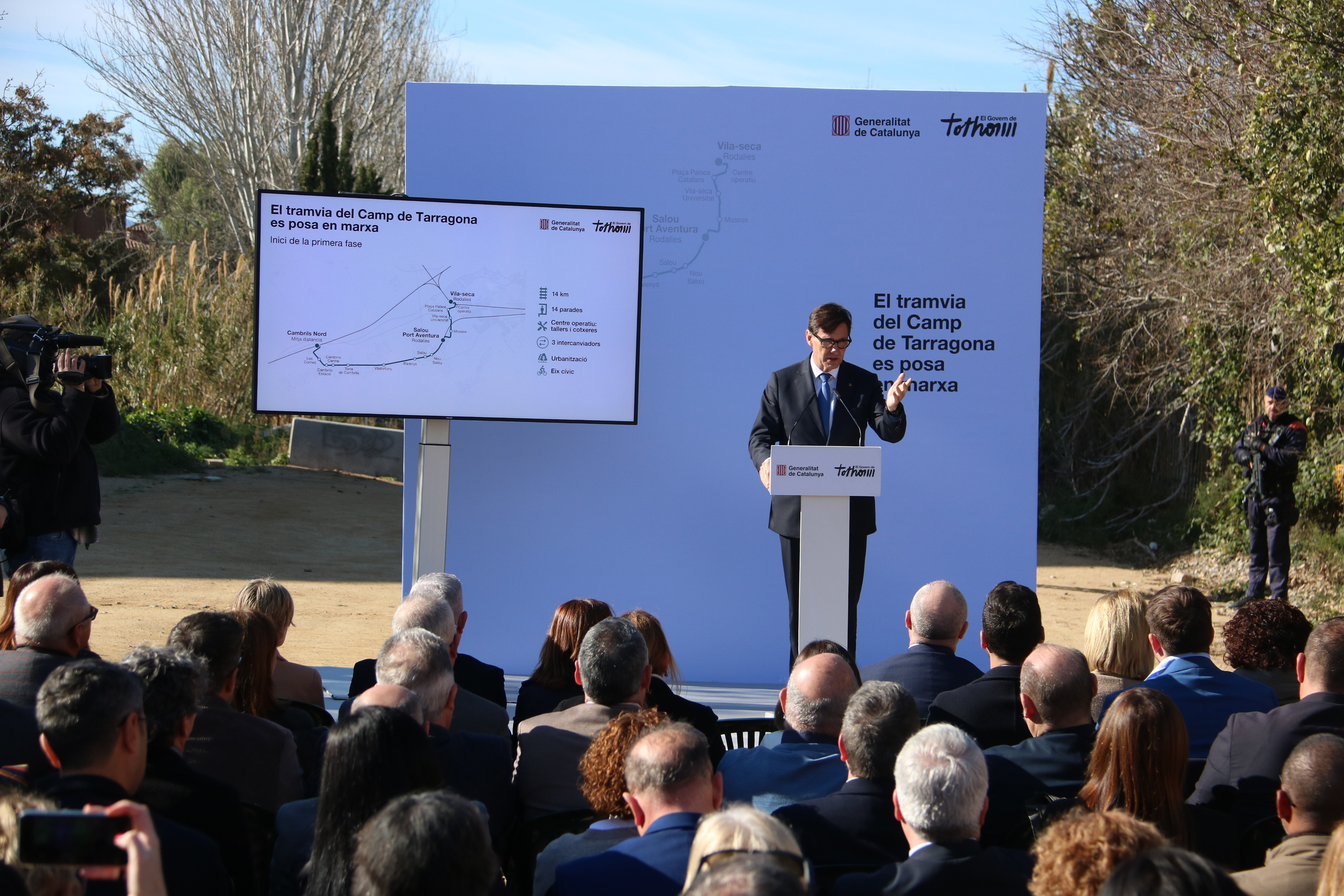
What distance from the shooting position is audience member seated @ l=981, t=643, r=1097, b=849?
2.21m

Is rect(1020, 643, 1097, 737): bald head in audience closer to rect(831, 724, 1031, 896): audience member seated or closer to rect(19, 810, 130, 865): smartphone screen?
rect(831, 724, 1031, 896): audience member seated

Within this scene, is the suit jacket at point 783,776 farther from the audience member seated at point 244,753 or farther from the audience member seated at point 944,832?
the audience member seated at point 244,753

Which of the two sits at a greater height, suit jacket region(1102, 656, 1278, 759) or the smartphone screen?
the smartphone screen

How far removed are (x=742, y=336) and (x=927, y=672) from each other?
2.82 metres

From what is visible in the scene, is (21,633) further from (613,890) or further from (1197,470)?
(1197,470)

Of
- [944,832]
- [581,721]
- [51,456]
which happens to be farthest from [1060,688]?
[51,456]

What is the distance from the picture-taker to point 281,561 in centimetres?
850

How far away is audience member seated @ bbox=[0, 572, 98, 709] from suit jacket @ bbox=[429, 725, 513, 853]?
3.21 ft

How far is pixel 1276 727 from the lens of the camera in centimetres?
231

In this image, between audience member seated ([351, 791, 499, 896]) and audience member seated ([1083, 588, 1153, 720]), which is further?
audience member seated ([1083, 588, 1153, 720])

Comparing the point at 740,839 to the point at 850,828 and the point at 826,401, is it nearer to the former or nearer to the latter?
the point at 850,828

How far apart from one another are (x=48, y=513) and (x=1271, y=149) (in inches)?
279

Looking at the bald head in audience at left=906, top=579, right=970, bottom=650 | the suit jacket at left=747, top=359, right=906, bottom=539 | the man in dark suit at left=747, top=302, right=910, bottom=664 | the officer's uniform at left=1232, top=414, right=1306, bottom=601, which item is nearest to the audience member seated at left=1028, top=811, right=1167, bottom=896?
the bald head in audience at left=906, top=579, right=970, bottom=650

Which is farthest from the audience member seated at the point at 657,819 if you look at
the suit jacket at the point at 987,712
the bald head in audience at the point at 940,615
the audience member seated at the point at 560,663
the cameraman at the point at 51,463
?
the cameraman at the point at 51,463
